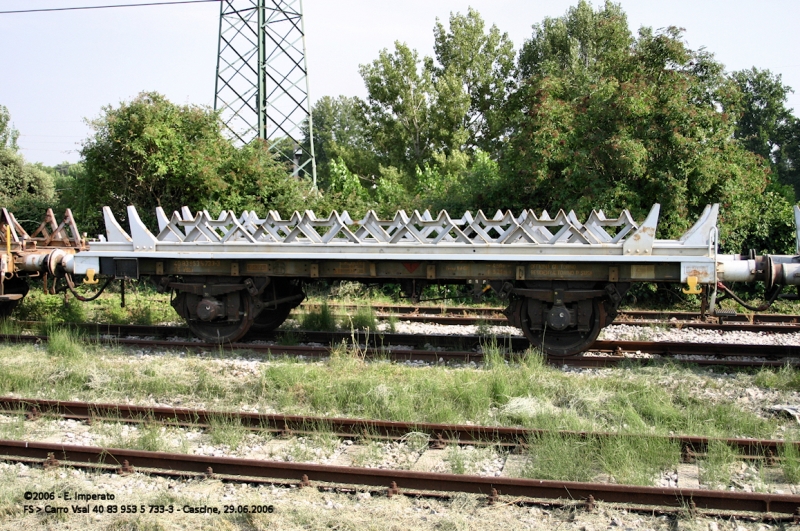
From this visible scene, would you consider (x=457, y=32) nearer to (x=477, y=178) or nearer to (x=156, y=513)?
(x=477, y=178)

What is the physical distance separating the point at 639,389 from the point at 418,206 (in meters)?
11.9

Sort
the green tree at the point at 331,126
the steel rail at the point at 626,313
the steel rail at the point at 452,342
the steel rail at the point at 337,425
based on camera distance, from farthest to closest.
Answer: the green tree at the point at 331,126 → the steel rail at the point at 626,313 → the steel rail at the point at 452,342 → the steel rail at the point at 337,425

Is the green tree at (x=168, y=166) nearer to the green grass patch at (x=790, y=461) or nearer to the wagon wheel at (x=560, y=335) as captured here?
the wagon wheel at (x=560, y=335)

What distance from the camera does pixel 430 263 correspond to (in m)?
9.19

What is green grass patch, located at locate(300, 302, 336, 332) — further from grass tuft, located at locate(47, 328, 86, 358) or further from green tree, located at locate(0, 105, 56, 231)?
green tree, located at locate(0, 105, 56, 231)

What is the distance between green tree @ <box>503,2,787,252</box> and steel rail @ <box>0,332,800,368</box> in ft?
17.3

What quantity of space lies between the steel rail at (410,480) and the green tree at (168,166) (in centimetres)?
1222

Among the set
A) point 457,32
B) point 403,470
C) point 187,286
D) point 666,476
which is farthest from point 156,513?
point 457,32

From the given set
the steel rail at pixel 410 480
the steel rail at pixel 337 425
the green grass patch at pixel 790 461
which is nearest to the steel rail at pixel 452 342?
the steel rail at pixel 337 425

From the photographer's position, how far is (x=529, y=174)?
15719 mm

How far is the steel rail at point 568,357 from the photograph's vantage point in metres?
8.92

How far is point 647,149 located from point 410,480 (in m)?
11.3

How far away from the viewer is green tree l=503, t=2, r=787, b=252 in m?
14.1

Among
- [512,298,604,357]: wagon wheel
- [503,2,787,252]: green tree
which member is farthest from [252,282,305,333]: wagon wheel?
[503,2,787,252]: green tree
